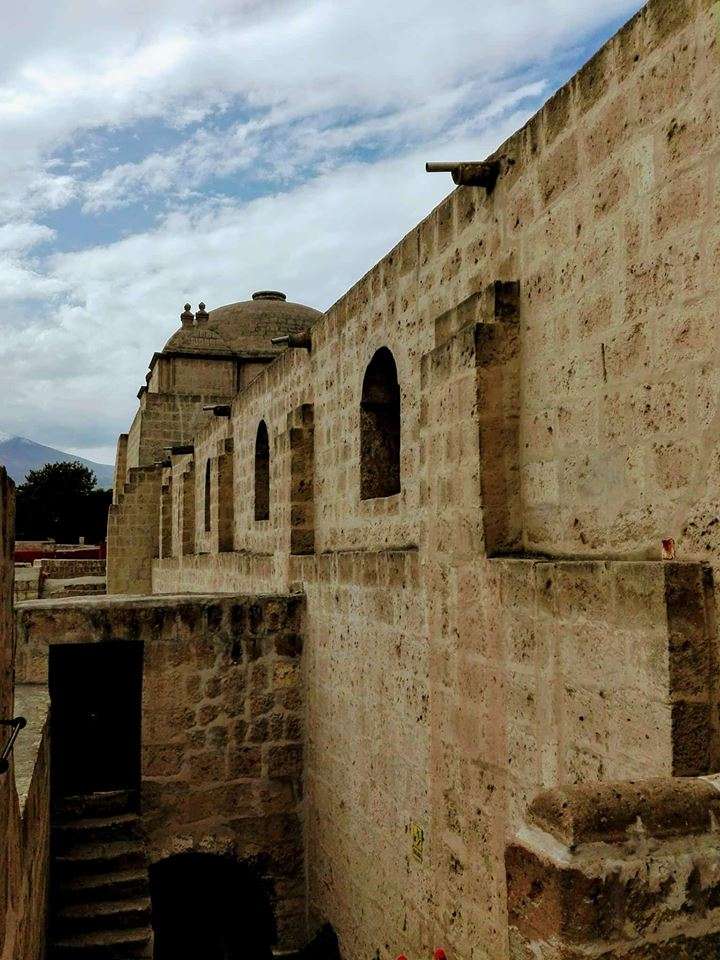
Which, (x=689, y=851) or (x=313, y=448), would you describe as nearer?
(x=689, y=851)

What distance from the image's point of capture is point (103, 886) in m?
5.73

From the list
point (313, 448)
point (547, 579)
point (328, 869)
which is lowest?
point (328, 869)

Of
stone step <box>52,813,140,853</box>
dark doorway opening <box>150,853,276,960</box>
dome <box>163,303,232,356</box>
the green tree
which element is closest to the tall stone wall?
dark doorway opening <box>150,853,276,960</box>

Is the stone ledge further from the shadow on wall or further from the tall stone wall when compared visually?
the shadow on wall

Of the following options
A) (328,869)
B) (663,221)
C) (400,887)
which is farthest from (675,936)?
(328,869)

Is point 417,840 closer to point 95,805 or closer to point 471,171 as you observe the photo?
point 95,805

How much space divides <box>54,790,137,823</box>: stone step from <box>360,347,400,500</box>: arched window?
2764 millimetres

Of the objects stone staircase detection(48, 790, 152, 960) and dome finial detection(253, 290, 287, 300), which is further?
dome finial detection(253, 290, 287, 300)

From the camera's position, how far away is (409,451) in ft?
17.8

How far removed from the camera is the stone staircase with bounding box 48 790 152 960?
535 cm

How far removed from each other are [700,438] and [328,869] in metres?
4.73

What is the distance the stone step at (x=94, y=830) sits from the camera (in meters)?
6.00

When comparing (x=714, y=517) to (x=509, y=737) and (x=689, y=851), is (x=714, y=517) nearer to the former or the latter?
(x=689, y=851)

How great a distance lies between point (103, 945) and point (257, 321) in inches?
707
